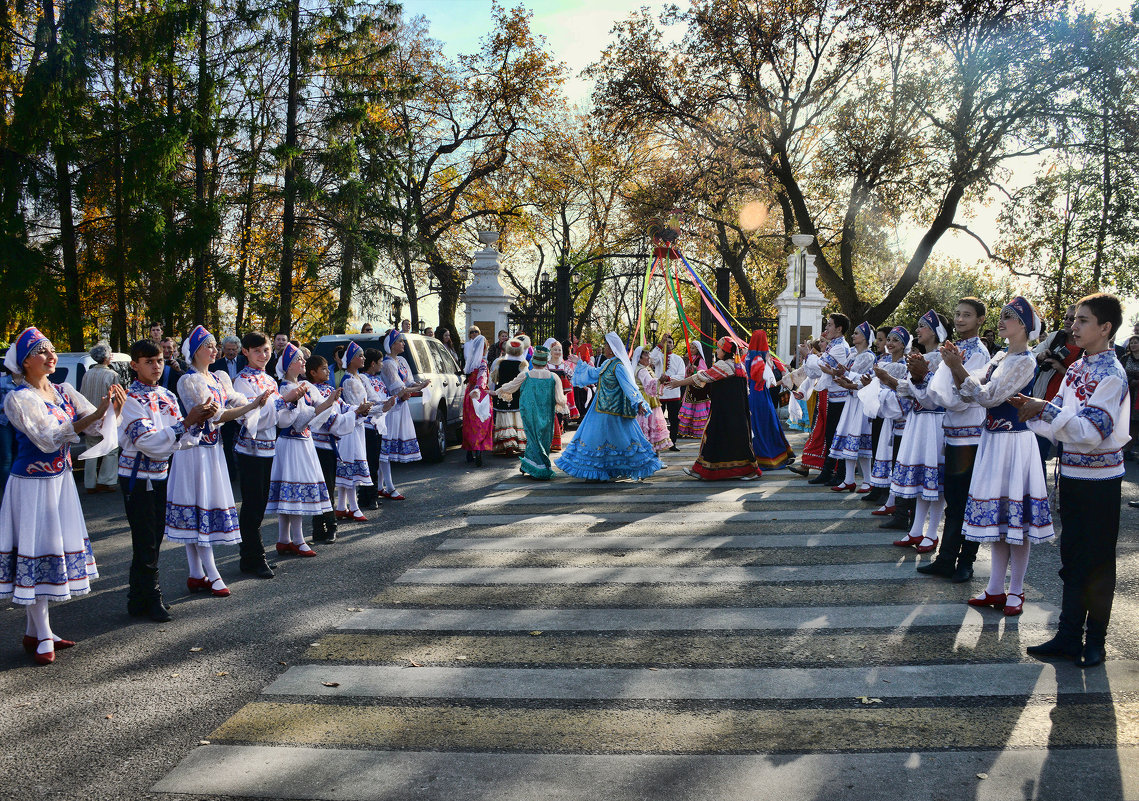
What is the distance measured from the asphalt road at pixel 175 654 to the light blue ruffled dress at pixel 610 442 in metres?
3.40

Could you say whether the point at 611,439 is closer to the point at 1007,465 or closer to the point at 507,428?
the point at 507,428

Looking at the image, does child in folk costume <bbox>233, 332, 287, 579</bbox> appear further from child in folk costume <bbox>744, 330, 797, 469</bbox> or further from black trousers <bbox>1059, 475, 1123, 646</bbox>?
child in folk costume <bbox>744, 330, 797, 469</bbox>

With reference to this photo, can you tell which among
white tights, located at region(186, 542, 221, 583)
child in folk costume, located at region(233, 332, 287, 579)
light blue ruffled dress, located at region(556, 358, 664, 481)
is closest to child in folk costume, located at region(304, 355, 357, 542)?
child in folk costume, located at region(233, 332, 287, 579)

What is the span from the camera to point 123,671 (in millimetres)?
5027

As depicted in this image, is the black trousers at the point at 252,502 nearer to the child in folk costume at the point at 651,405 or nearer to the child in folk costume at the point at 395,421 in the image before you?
the child in folk costume at the point at 395,421

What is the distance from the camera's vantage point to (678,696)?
14.9 ft

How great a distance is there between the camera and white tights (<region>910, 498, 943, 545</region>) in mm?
7754

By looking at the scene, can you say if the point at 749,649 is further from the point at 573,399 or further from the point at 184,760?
the point at 573,399

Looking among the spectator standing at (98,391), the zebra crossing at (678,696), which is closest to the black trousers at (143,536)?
the zebra crossing at (678,696)

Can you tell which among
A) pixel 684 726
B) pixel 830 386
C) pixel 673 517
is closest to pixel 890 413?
pixel 830 386

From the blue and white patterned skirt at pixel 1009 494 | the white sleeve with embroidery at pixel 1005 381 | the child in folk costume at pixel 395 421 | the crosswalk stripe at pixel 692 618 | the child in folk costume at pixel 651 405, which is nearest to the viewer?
the white sleeve with embroidery at pixel 1005 381

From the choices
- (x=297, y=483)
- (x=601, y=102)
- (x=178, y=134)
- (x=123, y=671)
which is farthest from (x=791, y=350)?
(x=123, y=671)

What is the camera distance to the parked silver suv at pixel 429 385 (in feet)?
44.2

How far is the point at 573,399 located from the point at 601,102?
11780 millimetres
